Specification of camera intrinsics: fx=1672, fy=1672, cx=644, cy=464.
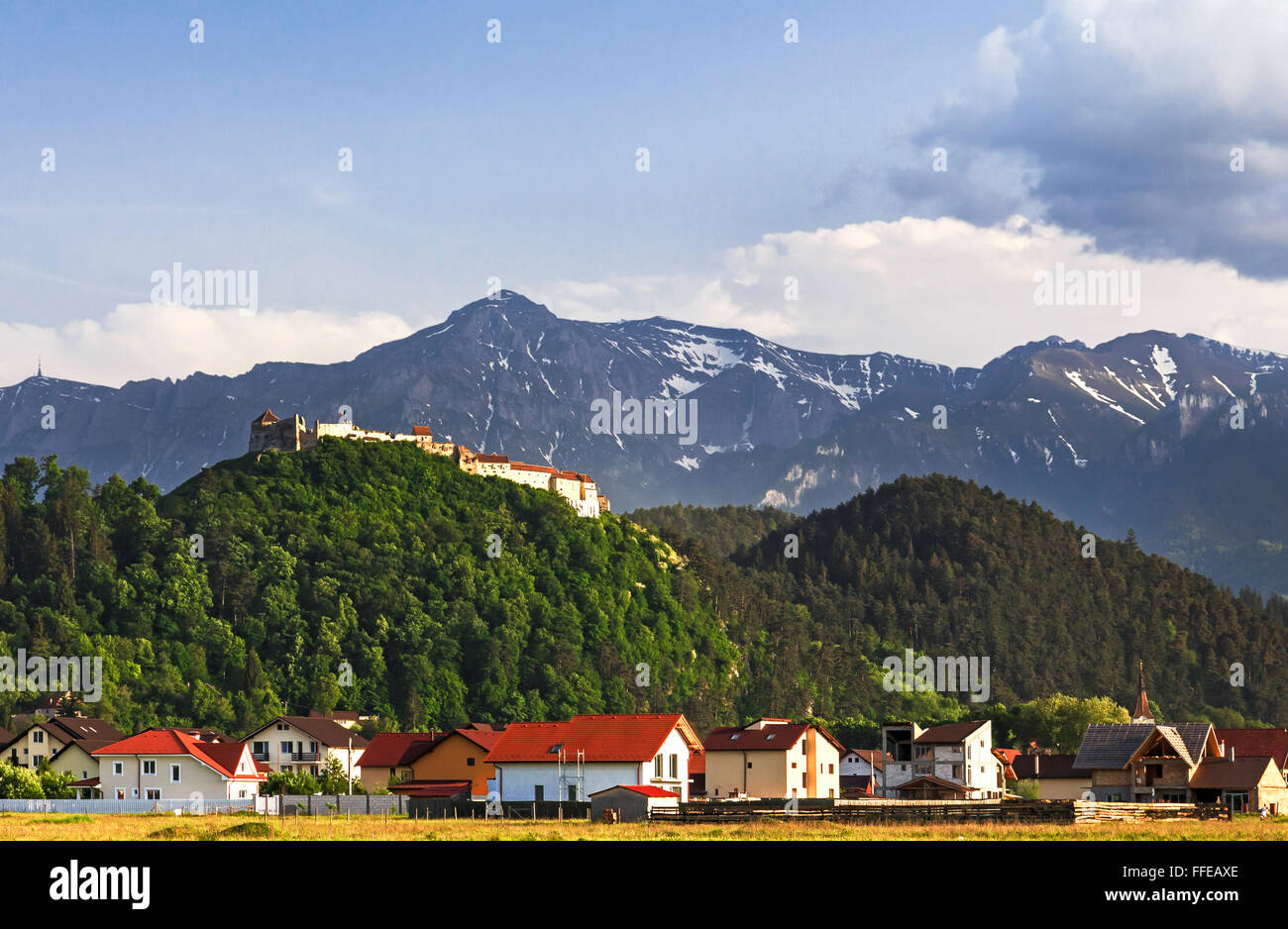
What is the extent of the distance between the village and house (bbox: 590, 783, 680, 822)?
12 centimetres

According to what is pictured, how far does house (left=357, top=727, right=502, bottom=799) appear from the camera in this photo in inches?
4126

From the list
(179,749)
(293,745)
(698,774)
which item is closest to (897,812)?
(698,774)

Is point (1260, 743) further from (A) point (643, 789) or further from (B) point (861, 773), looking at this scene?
(A) point (643, 789)

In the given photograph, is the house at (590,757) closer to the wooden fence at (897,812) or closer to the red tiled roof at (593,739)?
the red tiled roof at (593,739)

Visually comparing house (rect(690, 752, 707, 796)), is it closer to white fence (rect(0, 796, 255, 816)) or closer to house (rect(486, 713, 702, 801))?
house (rect(486, 713, 702, 801))

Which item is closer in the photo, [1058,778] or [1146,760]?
[1146,760]

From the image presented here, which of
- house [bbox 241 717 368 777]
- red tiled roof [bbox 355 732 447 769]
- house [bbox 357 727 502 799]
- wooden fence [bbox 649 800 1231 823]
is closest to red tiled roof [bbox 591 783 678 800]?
wooden fence [bbox 649 800 1231 823]

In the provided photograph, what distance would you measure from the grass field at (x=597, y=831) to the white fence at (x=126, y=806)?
23.4 m

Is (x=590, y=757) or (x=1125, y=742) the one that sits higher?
(x=590, y=757)

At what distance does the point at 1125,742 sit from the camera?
99.8m

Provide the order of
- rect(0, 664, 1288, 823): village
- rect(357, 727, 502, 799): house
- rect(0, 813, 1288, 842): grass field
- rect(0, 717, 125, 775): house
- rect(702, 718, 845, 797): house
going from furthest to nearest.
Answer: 1. rect(0, 717, 125, 775): house
2. rect(357, 727, 502, 799): house
3. rect(702, 718, 845, 797): house
4. rect(0, 664, 1288, 823): village
5. rect(0, 813, 1288, 842): grass field

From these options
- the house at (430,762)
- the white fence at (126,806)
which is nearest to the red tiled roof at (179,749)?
the house at (430,762)

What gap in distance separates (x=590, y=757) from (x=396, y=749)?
28350 millimetres
